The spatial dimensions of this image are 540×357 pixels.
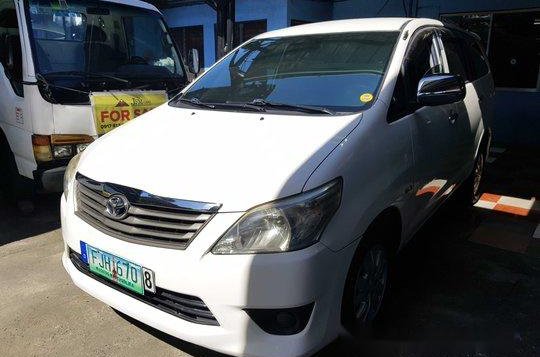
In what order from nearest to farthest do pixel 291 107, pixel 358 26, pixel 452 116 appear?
pixel 291 107 < pixel 358 26 < pixel 452 116

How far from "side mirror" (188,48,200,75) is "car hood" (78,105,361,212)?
258 cm

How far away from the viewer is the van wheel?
214cm

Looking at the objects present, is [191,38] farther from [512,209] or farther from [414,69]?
[414,69]

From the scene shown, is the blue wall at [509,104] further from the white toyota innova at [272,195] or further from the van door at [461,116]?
the white toyota innova at [272,195]

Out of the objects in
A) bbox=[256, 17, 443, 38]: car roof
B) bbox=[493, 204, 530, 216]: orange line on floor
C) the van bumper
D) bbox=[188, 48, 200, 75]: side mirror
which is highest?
bbox=[256, 17, 443, 38]: car roof

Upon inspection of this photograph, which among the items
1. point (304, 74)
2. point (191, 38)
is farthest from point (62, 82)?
point (191, 38)

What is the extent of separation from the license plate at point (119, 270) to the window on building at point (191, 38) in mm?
9981

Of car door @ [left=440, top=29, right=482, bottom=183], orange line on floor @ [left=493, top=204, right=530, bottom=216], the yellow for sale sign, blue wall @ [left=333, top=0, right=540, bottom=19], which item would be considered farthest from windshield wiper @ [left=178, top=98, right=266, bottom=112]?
blue wall @ [left=333, top=0, right=540, bottom=19]

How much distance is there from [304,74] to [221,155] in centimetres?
101

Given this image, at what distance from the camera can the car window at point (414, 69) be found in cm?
264

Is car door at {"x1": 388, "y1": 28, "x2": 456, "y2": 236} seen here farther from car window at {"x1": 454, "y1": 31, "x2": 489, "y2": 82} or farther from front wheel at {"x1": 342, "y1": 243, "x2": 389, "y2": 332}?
Answer: car window at {"x1": 454, "y1": 31, "x2": 489, "y2": 82}

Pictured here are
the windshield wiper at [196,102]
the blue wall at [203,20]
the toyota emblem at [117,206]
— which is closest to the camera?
the toyota emblem at [117,206]

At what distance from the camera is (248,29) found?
35.1 feet

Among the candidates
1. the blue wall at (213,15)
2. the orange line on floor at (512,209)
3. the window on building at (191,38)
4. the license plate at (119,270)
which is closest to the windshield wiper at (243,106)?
the license plate at (119,270)
